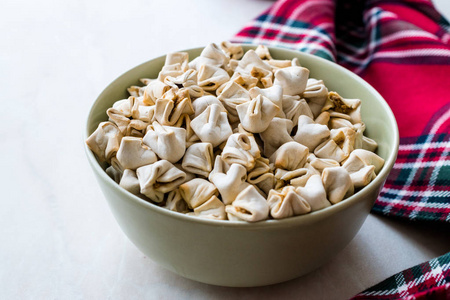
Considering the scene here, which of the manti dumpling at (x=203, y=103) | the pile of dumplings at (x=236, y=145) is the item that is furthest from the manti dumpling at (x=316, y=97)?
the manti dumpling at (x=203, y=103)

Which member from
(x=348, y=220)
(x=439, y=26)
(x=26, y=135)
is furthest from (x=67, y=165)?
(x=439, y=26)

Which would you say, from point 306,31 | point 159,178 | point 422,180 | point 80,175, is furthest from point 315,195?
point 306,31

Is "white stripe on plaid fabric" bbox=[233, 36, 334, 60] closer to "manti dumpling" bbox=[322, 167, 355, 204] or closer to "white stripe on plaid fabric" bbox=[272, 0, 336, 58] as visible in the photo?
"white stripe on plaid fabric" bbox=[272, 0, 336, 58]

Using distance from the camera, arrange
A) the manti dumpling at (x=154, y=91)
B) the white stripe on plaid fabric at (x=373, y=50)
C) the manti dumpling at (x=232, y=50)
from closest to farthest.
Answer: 1. the manti dumpling at (x=154, y=91)
2. the manti dumpling at (x=232, y=50)
3. the white stripe on plaid fabric at (x=373, y=50)

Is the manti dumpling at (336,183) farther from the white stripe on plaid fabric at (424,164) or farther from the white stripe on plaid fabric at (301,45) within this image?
the white stripe on plaid fabric at (301,45)

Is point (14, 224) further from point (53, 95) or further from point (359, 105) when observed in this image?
point (359, 105)
